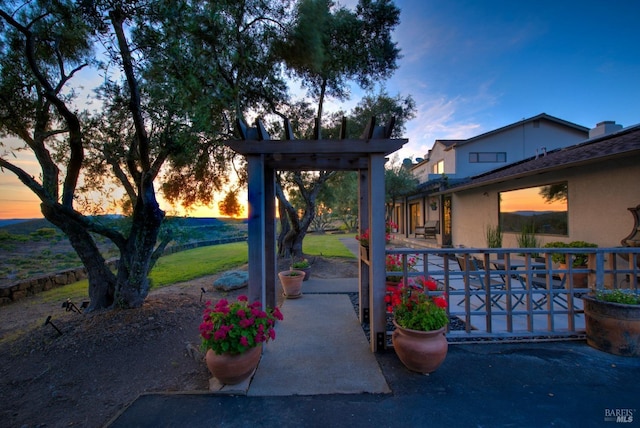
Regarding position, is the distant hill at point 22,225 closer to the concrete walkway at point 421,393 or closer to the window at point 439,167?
the concrete walkway at point 421,393

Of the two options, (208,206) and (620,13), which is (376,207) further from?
(620,13)


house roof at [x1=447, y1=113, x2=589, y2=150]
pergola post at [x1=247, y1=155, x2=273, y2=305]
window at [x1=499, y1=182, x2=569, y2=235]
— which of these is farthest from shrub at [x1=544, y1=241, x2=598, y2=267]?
house roof at [x1=447, y1=113, x2=589, y2=150]

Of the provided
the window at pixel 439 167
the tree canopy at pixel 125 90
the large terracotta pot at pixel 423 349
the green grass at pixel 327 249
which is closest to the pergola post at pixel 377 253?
the large terracotta pot at pixel 423 349

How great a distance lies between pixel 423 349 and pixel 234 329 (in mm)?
1766

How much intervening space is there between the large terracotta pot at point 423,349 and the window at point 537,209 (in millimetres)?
6048

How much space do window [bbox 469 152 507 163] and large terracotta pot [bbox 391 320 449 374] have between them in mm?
13716

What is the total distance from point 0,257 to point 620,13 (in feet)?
64.9

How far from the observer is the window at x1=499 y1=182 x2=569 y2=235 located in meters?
6.39

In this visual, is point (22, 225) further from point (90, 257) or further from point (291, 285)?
point (291, 285)

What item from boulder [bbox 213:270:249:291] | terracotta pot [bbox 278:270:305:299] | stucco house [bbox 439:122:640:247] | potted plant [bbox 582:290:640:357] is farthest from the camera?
boulder [bbox 213:270:249:291]

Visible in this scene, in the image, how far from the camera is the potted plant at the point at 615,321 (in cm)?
270

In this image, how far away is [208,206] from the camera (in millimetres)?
7211

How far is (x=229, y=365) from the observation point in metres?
2.31

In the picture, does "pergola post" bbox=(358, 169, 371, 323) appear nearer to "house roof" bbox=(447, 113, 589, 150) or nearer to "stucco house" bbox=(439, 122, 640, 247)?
"stucco house" bbox=(439, 122, 640, 247)
